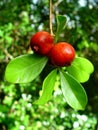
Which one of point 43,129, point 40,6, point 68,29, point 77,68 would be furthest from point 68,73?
point 68,29

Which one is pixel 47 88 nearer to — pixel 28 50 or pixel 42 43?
pixel 42 43

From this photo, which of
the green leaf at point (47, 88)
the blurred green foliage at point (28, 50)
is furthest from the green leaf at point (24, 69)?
the blurred green foliage at point (28, 50)

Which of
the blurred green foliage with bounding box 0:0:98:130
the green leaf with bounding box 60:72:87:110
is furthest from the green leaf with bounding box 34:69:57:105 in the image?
the blurred green foliage with bounding box 0:0:98:130

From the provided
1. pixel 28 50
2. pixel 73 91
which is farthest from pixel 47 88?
pixel 28 50

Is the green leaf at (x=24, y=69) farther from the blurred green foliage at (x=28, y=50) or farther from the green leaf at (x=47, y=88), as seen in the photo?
the blurred green foliage at (x=28, y=50)

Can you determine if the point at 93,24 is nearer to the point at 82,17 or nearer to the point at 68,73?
the point at 82,17

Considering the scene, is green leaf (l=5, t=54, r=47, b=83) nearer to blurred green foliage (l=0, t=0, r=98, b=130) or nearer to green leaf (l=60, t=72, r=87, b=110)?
green leaf (l=60, t=72, r=87, b=110)
